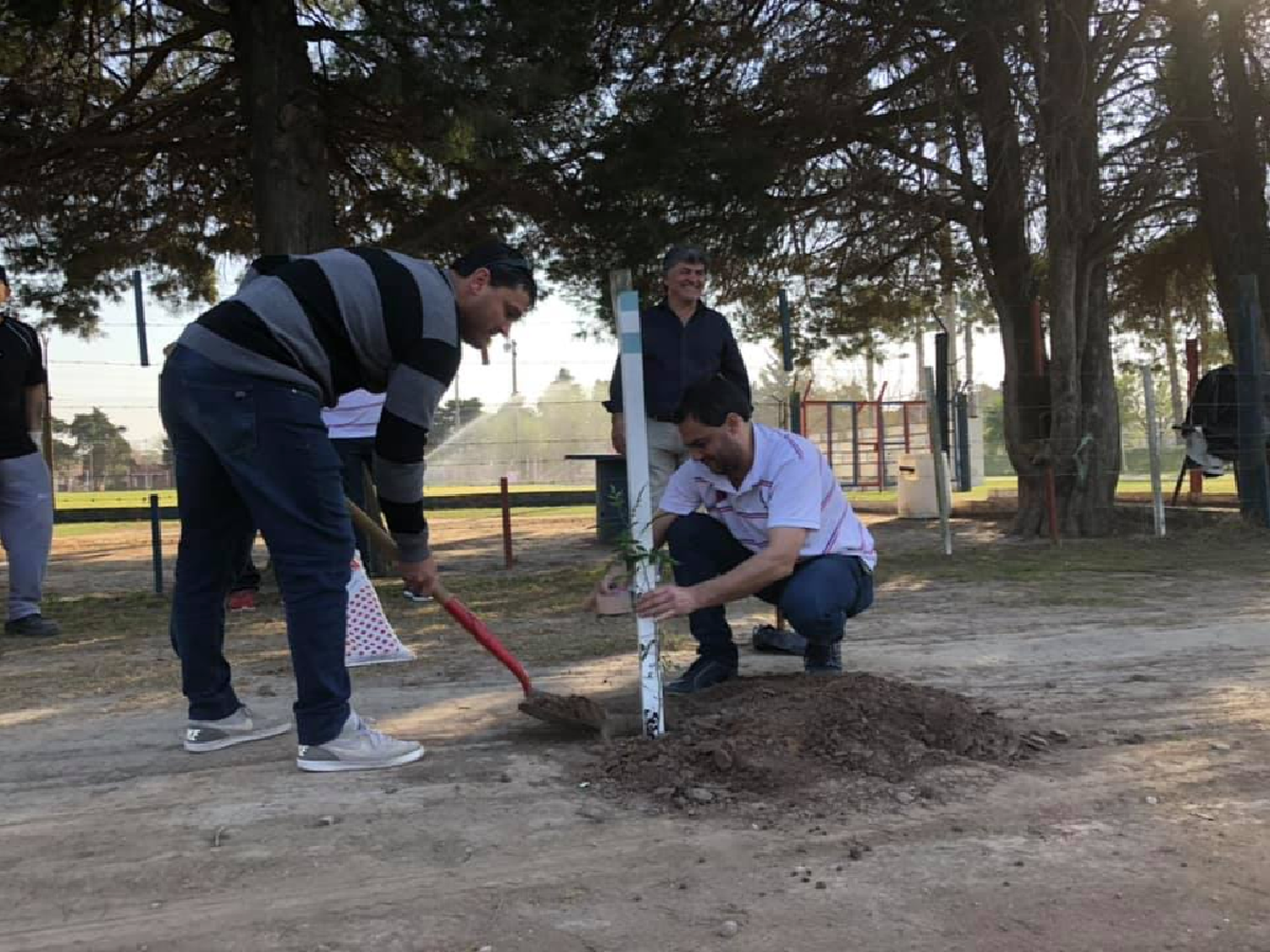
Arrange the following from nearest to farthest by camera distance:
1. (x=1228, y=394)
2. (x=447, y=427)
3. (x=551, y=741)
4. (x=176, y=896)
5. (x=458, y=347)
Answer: (x=176, y=896)
(x=458, y=347)
(x=551, y=741)
(x=1228, y=394)
(x=447, y=427)

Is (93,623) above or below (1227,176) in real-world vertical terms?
below

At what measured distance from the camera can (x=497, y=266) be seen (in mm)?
2791

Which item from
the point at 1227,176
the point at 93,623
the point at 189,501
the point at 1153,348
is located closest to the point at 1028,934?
the point at 189,501

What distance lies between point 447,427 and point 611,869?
847 inches

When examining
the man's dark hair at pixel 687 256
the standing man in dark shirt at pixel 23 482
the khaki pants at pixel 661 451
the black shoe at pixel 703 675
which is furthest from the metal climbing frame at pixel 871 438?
the black shoe at pixel 703 675

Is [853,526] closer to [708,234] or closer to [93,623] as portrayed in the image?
[93,623]

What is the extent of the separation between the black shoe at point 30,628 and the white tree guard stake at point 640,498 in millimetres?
3937

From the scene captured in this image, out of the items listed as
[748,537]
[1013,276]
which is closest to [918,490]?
[1013,276]

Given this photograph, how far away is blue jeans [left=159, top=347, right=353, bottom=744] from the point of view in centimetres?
264

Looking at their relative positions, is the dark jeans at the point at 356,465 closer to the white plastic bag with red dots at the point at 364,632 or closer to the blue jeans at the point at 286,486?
the white plastic bag with red dots at the point at 364,632

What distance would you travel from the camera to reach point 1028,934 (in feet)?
5.78

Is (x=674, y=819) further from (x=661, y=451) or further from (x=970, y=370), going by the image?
(x=970, y=370)

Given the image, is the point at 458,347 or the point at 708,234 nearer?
the point at 458,347

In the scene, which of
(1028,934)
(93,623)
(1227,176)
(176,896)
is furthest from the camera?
(1227,176)
